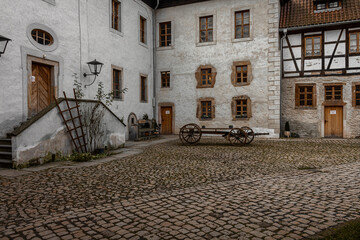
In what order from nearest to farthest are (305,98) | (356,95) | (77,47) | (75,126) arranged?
(75,126) → (77,47) → (356,95) → (305,98)

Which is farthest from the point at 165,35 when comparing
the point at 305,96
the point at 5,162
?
the point at 5,162

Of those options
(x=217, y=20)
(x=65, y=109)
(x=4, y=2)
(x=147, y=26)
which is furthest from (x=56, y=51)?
(x=217, y=20)

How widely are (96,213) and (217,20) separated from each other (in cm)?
1488

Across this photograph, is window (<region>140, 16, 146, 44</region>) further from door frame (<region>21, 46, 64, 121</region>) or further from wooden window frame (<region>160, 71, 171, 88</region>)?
door frame (<region>21, 46, 64, 121</region>)

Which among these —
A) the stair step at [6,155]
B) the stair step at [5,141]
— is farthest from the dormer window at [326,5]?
the stair step at [6,155]

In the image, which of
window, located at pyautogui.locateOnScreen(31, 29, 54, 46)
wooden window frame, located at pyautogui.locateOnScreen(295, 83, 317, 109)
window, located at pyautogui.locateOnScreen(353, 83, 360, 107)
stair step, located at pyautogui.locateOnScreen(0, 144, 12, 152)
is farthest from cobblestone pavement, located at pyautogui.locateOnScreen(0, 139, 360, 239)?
window, located at pyautogui.locateOnScreen(353, 83, 360, 107)

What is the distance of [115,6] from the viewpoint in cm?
1391

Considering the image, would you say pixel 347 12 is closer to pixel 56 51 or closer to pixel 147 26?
pixel 147 26

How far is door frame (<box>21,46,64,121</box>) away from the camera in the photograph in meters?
8.95

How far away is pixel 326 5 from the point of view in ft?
51.9

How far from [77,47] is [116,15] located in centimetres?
377

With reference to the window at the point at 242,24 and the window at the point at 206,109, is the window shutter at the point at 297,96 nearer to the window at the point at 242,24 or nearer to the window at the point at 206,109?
the window at the point at 242,24

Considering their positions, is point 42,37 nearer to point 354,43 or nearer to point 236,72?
point 236,72

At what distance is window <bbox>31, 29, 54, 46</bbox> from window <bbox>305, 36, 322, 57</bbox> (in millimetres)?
13291
